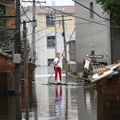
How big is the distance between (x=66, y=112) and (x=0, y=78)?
5988 millimetres

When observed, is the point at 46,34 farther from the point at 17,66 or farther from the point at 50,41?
the point at 17,66

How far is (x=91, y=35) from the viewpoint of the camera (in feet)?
82.1

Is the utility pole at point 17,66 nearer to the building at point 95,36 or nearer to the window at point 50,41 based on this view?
the building at point 95,36

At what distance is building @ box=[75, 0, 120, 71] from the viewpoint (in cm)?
2052

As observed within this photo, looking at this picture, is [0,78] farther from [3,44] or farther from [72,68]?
[72,68]

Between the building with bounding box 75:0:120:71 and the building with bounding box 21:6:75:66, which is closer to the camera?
the building with bounding box 75:0:120:71

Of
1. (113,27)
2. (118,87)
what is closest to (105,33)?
(113,27)

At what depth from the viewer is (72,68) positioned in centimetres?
3175

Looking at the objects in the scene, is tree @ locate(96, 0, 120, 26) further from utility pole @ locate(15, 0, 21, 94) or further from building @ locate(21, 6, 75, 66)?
building @ locate(21, 6, 75, 66)

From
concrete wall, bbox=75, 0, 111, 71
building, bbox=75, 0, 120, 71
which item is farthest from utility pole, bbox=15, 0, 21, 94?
concrete wall, bbox=75, 0, 111, 71

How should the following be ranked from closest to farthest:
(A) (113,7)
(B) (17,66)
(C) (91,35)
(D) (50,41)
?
(B) (17,66) < (A) (113,7) < (C) (91,35) < (D) (50,41)

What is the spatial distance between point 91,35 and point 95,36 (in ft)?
2.99

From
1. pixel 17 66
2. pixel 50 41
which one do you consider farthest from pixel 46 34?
pixel 17 66

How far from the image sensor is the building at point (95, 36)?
20.5 metres
